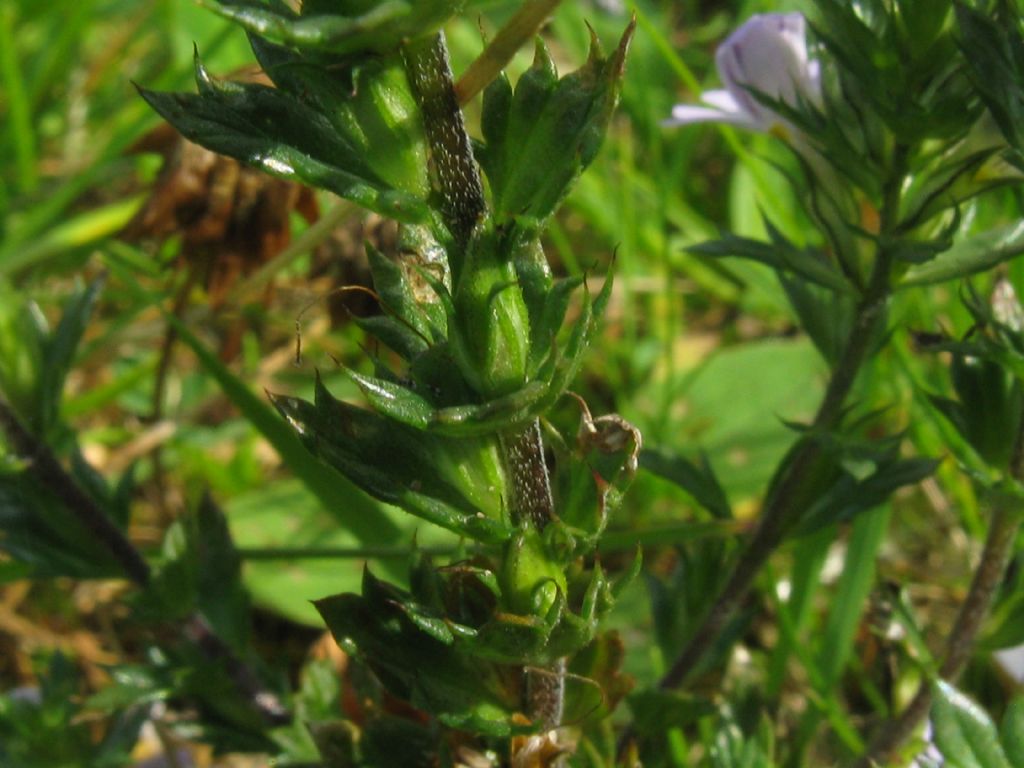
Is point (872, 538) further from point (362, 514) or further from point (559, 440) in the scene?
point (559, 440)

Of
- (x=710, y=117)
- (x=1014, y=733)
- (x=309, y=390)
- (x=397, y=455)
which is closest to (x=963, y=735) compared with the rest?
(x=1014, y=733)

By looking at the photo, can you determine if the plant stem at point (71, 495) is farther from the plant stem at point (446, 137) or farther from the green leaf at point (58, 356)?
the plant stem at point (446, 137)

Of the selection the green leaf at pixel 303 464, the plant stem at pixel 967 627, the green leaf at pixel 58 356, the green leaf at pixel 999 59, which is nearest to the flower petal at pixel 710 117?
the green leaf at pixel 999 59

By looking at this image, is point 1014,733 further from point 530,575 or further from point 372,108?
point 372,108

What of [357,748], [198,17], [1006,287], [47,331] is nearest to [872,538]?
[1006,287]

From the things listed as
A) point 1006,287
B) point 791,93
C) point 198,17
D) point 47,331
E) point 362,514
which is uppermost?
point 198,17

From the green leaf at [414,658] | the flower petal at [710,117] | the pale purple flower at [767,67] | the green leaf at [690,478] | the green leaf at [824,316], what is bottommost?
the green leaf at [414,658]
